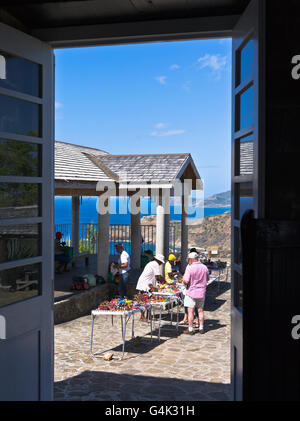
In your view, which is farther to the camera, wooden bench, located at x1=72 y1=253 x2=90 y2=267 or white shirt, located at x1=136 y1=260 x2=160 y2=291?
wooden bench, located at x1=72 y1=253 x2=90 y2=267

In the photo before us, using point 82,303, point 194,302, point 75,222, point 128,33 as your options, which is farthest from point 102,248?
point 128,33

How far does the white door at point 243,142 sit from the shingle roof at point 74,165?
8.41 meters

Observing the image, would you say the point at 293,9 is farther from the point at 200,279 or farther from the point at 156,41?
the point at 200,279

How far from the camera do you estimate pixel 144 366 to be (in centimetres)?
802

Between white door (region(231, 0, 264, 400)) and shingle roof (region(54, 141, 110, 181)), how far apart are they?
8.41 metres

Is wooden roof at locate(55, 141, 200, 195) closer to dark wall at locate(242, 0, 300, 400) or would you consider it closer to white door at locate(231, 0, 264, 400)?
white door at locate(231, 0, 264, 400)

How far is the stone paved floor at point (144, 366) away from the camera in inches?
264

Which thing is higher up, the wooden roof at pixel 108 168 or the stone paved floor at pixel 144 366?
the wooden roof at pixel 108 168

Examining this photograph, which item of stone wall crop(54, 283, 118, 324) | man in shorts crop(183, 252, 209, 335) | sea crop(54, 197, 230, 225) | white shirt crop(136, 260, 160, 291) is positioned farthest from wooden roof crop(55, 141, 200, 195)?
man in shorts crop(183, 252, 209, 335)

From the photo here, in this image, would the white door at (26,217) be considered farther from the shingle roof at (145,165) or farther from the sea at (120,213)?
the sea at (120,213)

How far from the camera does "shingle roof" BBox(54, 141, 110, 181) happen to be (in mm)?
Answer: 12331

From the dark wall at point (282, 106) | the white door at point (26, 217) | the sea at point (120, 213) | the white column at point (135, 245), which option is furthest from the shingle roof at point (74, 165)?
the dark wall at point (282, 106)

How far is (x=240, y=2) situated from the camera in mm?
3586
